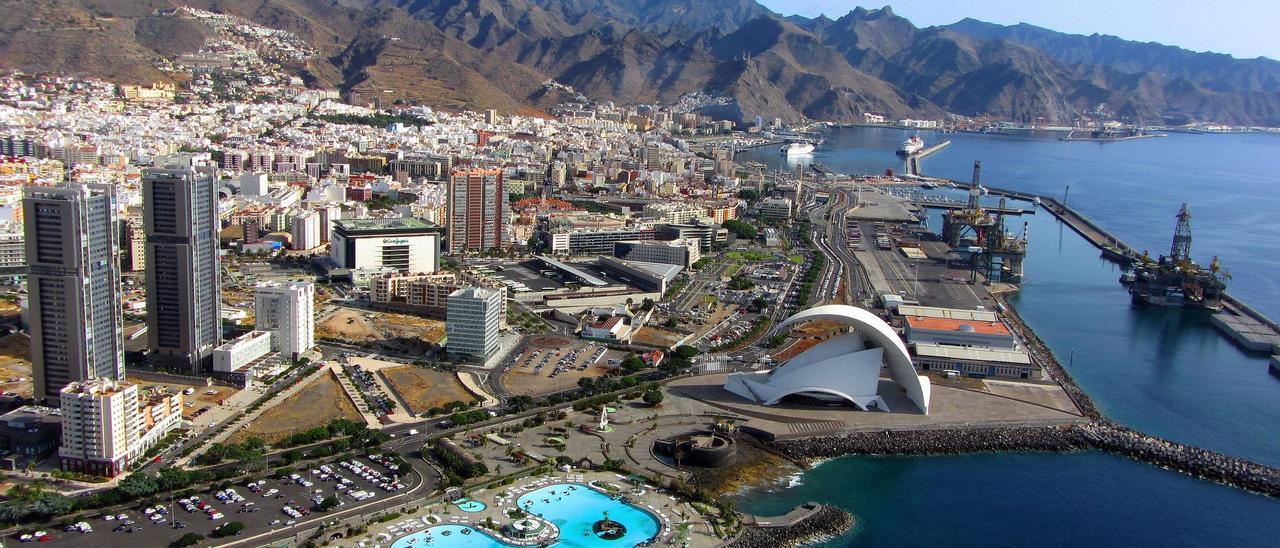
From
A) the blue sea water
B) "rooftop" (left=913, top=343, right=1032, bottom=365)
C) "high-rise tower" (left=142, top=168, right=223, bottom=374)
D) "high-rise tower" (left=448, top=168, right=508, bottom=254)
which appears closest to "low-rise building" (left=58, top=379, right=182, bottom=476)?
"high-rise tower" (left=142, top=168, right=223, bottom=374)

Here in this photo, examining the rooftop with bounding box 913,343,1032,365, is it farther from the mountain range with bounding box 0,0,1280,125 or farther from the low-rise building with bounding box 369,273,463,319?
the mountain range with bounding box 0,0,1280,125

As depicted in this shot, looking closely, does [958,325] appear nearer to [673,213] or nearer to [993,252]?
[993,252]

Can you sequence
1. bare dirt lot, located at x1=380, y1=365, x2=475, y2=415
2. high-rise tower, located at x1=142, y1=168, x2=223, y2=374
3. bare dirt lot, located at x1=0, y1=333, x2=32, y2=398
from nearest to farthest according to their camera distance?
bare dirt lot, located at x1=0, y1=333, x2=32, y2=398 → bare dirt lot, located at x1=380, y1=365, x2=475, y2=415 → high-rise tower, located at x1=142, y1=168, x2=223, y2=374

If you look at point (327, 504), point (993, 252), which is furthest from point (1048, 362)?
point (327, 504)

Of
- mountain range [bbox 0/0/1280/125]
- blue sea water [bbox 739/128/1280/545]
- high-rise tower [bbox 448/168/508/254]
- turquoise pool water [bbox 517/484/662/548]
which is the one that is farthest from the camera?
mountain range [bbox 0/0/1280/125]

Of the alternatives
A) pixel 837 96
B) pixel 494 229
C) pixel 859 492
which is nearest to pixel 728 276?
pixel 494 229

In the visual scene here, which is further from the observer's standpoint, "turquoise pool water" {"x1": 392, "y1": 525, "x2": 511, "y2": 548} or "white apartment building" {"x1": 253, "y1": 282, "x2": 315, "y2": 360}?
"white apartment building" {"x1": 253, "y1": 282, "x2": 315, "y2": 360}

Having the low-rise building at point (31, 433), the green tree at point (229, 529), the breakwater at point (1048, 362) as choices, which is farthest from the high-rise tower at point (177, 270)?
the breakwater at point (1048, 362)
